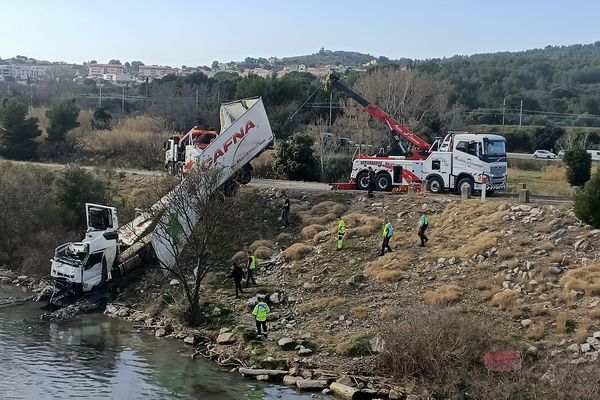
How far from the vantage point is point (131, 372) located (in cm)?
2412

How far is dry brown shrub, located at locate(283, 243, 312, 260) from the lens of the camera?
33.2 m

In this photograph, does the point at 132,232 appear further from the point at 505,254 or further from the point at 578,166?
the point at 578,166

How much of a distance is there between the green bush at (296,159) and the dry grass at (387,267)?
1795cm

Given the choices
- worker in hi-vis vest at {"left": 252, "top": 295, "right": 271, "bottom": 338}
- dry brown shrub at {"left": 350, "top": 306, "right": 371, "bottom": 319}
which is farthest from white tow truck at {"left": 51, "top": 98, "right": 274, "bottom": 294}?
dry brown shrub at {"left": 350, "top": 306, "right": 371, "bottom": 319}

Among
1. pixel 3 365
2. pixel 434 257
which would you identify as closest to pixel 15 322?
pixel 3 365

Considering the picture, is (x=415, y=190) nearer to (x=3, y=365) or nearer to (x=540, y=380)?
(x=540, y=380)

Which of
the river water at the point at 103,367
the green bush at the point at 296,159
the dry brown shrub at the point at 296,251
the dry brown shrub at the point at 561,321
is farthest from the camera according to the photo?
the green bush at the point at 296,159

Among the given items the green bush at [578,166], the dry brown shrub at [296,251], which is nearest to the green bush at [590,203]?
the dry brown shrub at [296,251]

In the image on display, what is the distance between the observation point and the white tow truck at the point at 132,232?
32.3 meters

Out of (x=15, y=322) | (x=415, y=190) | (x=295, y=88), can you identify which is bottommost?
(x=15, y=322)

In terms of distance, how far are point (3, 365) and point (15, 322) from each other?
592 centimetres

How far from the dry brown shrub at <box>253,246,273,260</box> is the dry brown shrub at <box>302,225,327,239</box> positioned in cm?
186

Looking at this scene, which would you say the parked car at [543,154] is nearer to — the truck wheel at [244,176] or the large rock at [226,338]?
the truck wheel at [244,176]

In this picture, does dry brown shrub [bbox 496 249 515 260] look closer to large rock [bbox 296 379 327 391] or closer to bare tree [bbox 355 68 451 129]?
large rock [bbox 296 379 327 391]
